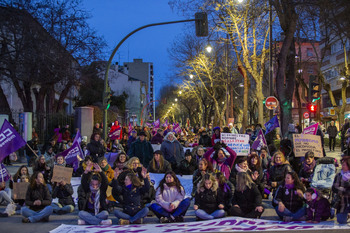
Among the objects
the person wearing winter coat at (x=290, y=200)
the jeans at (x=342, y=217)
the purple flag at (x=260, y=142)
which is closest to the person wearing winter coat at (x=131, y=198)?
the person wearing winter coat at (x=290, y=200)

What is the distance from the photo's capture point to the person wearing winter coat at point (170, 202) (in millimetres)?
8227

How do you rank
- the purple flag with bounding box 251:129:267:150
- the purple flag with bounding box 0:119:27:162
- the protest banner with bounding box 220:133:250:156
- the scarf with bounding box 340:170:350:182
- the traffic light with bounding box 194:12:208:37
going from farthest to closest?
the traffic light with bounding box 194:12:208:37
the purple flag with bounding box 251:129:267:150
the protest banner with bounding box 220:133:250:156
the purple flag with bounding box 0:119:27:162
the scarf with bounding box 340:170:350:182

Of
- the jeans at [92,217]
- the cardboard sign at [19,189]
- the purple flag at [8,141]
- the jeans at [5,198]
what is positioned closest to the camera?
the jeans at [92,217]

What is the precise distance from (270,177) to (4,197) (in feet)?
21.0

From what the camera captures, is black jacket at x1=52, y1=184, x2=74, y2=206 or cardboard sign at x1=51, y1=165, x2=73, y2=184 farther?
black jacket at x1=52, y1=184, x2=74, y2=206

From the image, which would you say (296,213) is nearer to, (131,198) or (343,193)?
(343,193)

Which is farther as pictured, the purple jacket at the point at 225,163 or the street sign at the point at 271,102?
the street sign at the point at 271,102

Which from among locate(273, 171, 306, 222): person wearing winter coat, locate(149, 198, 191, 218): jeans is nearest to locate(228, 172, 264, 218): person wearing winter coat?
locate(273, 171, 306, 222): person wearing winter coat

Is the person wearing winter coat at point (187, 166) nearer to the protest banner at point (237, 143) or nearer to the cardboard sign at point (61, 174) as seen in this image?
the protest banner at point (237, 143)

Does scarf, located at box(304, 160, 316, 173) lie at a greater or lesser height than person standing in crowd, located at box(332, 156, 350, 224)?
greater

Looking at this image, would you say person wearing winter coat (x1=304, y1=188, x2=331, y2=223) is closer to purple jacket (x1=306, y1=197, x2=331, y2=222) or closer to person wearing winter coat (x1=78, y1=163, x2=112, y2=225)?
purple jacket (x1=306, y1=197, x2=331, y2=222)

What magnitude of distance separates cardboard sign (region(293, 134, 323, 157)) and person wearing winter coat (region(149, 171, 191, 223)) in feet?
14.0

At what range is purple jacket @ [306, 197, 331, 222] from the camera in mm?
7777

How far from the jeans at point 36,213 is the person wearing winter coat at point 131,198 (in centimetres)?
136
